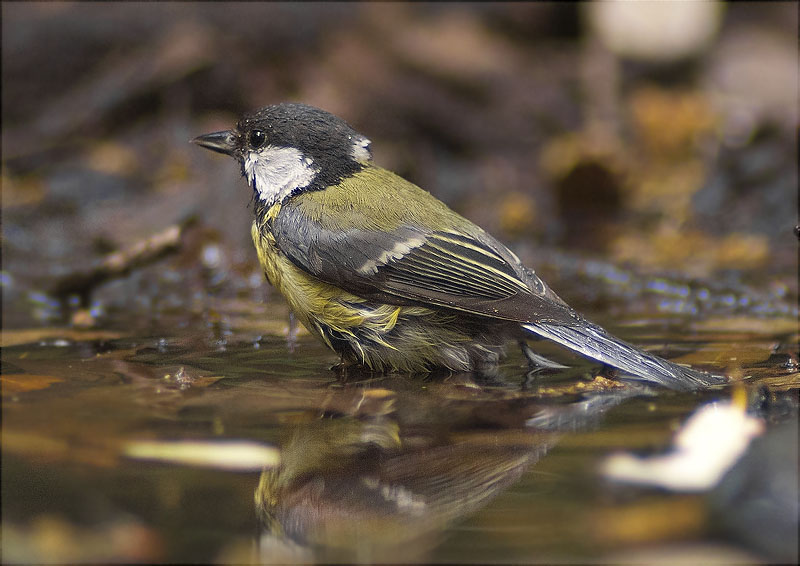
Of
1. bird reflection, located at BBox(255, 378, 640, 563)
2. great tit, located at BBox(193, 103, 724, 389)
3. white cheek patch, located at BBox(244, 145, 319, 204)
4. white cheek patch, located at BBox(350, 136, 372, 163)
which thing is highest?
white cheek patch, located at BBox(350, 136, 372, 163)

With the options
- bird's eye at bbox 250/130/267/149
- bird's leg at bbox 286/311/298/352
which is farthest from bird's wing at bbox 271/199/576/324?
bird's eye at bbox 250/130/267/149

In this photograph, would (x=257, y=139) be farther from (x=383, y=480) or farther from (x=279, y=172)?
(x=383, y=480)

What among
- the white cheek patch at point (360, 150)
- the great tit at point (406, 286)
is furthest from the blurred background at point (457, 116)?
the great tit at point (406, 286)

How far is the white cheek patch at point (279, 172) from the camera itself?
3.74 metres

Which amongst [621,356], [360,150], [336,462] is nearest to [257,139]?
[360,150]

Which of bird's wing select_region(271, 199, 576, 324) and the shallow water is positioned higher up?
bird's wing select_region(271, 199, 576, 324)

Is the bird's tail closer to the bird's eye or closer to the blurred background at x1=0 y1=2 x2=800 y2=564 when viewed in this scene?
the blurred background at x1=0 y1=2 x2=800 y2=564

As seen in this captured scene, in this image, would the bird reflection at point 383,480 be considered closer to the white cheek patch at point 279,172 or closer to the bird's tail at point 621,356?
the bird's tail at point 621,356

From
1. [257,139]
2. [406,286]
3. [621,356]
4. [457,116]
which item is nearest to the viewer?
[621,356]

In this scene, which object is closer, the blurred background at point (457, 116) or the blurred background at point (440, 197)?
the blurred background at point (440, 197)

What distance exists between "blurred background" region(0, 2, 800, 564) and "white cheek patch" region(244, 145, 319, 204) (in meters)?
0.60

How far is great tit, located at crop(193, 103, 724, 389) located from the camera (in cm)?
322

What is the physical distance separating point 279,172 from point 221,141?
1.34 ft

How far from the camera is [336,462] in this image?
236cm
